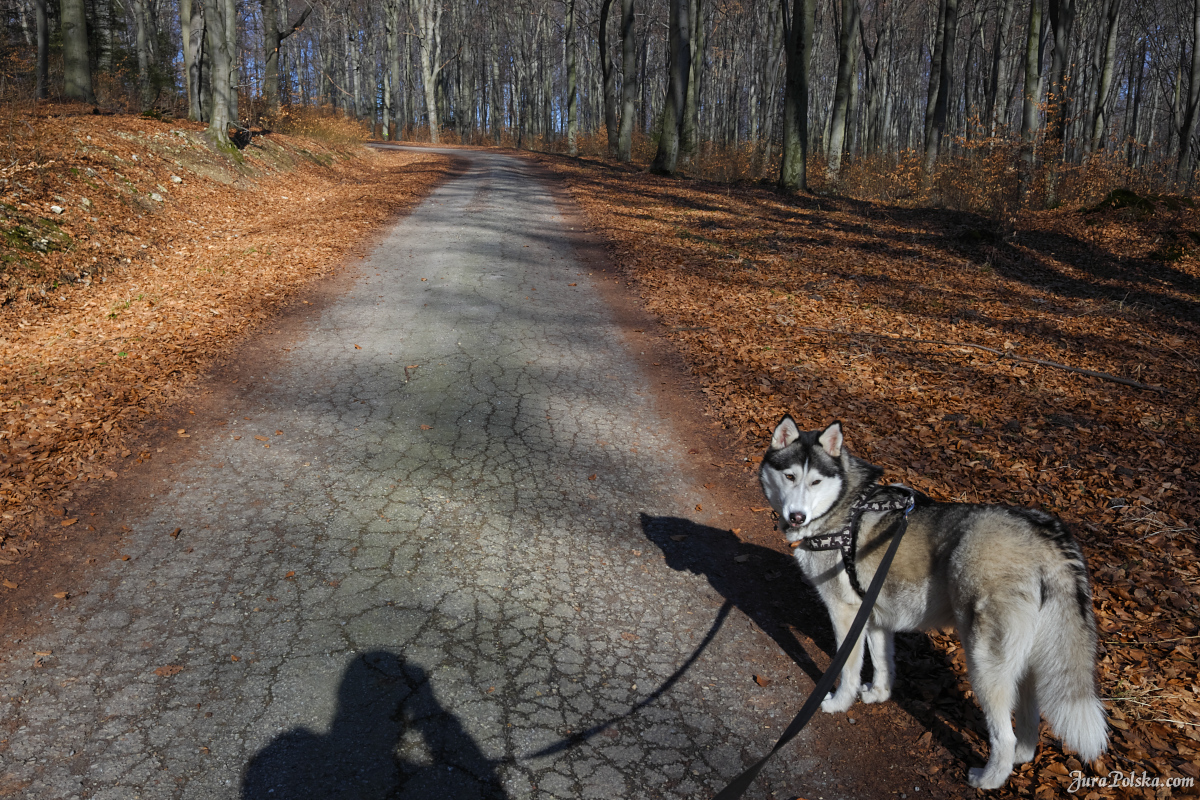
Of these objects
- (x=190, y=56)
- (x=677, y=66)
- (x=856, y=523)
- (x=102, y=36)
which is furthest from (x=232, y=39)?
(x=856, y=523)

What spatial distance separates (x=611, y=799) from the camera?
2.85 metres

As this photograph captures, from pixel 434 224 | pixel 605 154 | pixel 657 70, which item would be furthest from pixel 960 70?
pixel 434 224

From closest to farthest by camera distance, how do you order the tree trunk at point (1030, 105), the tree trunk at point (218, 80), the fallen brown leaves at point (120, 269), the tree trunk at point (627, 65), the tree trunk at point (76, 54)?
the fallen brown leaves at point (120, 269), the tree trunk at point (76, 54), the tree trunk at point (1030, 105), the tree trunk at point (218, 80), the tree trunk at point (627, 65)

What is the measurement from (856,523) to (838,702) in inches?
37.5

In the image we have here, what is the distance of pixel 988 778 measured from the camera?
2957 millimetres

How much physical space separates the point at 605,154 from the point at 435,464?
116 feet

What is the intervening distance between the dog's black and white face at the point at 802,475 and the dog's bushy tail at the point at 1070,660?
3.55 feet

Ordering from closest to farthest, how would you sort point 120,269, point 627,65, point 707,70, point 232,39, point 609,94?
1. point 120,269
2. point 232,39
3. point 627,65
4. point 609,94
5. point 707,70

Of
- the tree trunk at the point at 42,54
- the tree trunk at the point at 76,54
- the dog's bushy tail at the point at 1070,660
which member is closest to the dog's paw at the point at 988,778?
the dog's bushy tail at the point at 1070,660

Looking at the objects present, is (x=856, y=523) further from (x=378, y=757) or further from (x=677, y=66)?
(x=677, y=66)

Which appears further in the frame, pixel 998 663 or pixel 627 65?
pixel 627 65

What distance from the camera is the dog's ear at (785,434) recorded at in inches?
147

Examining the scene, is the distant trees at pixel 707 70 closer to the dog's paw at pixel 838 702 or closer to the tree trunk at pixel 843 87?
the tree trunk at pixel 843 87

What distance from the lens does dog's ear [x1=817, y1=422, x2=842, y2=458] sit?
3598 mm
